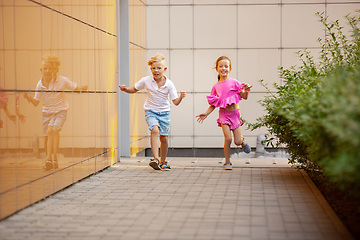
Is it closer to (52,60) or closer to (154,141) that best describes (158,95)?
(154,141)

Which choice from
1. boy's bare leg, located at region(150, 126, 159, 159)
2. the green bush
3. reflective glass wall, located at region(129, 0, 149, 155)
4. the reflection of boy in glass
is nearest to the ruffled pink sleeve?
the reflection of boy in glass

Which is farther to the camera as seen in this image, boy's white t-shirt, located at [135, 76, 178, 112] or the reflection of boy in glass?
boy's white t-shirt, located at [135, 76, 178, 112]

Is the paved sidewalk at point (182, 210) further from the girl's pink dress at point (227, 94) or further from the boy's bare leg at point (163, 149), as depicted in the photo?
the girl's pink dress at point (227, 94)

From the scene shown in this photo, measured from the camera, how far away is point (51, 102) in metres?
7.97

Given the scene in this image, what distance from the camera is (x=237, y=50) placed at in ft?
49.1

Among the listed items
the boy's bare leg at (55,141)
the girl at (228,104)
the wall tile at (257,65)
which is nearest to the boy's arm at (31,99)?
the boy's bare leg at (55,141)

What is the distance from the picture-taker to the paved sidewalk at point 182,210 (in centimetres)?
577

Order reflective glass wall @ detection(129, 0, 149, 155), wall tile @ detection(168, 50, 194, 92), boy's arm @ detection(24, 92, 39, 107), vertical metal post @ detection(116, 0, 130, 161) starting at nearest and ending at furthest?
boy's arm @ detection(24, 92, 39, 107) → vertical metal post @ detection(116, 0, 130, 161) → reflective glass wall @ detection(129, 0, 149, 155) → wall tile @ detection(168, 50, 194, 92)

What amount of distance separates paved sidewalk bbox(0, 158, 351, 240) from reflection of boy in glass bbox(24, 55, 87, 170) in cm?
60

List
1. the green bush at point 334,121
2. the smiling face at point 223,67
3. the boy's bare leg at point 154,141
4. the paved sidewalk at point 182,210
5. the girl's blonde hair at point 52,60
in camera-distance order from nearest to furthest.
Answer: the green bush at point 334,121
the paved sidewalk at point 182,210
the girl's blonde hair at point 52,60
the boy's bare leg at point 154,141
the smiling face at point 223,67

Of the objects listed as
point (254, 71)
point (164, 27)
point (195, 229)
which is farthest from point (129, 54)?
point (195, 229)

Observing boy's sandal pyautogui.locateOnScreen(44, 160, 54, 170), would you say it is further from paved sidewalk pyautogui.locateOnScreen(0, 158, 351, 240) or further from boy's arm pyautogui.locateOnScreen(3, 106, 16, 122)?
boy's arm pyautogui.locateOnScreen(3, 106, 16, 122)

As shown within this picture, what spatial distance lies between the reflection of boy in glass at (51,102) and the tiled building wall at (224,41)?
6837mm

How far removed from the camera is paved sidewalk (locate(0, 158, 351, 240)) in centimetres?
577
